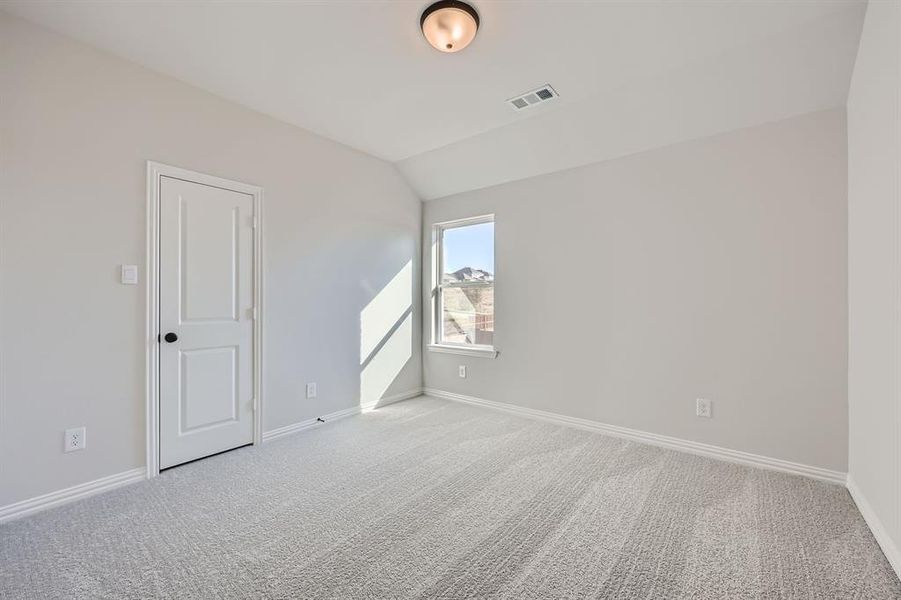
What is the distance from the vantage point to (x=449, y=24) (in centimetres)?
204

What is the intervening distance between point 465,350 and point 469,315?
15.5 inches

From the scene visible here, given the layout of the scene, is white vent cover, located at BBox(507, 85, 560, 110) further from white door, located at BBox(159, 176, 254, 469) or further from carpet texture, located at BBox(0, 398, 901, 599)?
carpet texture, located at BBox(0, 398, 901, 599)

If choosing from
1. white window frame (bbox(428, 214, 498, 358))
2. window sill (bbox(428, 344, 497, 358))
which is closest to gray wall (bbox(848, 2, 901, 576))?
window sill (bbox(428, 344, 497, 358))

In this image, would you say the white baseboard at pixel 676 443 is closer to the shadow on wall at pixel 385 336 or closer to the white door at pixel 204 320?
the shadow on wall at pixel 385 336

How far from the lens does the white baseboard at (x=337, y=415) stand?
321cm

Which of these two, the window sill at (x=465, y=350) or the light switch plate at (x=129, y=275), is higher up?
the light switch plate at (x=129, y=275)

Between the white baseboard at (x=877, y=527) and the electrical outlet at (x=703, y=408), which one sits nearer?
the white baseboard at (x=877, y=527)

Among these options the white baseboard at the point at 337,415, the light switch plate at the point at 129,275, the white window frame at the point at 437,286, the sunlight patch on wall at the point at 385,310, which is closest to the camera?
the light switch plate at the point at 129,275

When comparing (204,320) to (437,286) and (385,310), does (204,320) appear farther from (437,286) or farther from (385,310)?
(437,286)

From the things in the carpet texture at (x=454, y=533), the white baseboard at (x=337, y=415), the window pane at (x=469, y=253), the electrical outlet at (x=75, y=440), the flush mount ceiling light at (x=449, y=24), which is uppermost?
the flush mount ceiling light at (x=449, y=24)

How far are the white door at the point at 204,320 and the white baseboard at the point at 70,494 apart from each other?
0.19m

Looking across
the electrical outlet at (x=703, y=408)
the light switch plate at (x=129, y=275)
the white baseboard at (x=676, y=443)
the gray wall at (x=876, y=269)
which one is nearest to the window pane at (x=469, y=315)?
the white baseboard at (x=676, y=443)

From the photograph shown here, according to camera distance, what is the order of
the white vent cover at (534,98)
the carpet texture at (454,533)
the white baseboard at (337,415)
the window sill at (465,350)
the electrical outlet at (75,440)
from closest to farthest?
the carpet texture at (454,533)
the electrical outlet at (75,440)
the white vent cover at (534,98)
the white baseboard at (337,415)
the window sill at (465,350)

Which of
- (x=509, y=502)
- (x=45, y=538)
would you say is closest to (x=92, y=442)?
(x=45, y=538)
